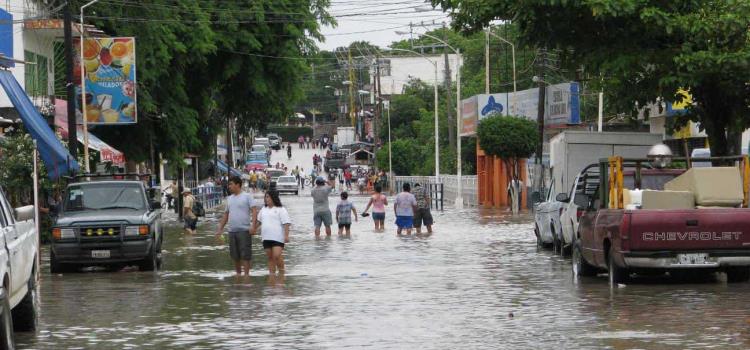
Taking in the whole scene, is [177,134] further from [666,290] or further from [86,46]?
[666,290]

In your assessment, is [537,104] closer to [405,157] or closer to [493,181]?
[493,181]

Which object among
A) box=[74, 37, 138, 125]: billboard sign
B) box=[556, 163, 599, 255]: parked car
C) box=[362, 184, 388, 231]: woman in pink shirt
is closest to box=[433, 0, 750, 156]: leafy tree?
box=[556, 163, 599, 255]: parked car

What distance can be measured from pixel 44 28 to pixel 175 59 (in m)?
8.67

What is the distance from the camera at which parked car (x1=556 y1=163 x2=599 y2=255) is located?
2505cm

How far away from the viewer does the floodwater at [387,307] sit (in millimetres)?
14180

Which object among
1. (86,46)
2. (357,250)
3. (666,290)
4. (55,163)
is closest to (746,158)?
(666,290)

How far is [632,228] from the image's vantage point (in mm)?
18859

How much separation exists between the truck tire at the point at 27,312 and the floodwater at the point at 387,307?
24cm

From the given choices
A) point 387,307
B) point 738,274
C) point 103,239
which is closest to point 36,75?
point 103,239

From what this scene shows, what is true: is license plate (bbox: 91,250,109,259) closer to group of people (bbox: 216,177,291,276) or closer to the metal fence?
group of people (bbox: 216,177,291,276)

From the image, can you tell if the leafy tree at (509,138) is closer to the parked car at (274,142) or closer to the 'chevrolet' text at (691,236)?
the 'chevrolet' text at (691,236)

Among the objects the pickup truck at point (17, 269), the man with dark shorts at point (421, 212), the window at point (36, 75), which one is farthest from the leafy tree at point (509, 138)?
the pickup truck at point (17, 269)

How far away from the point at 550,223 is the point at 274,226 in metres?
8.26

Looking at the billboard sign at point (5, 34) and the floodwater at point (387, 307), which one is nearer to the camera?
the floodwater at point (387, 307)
